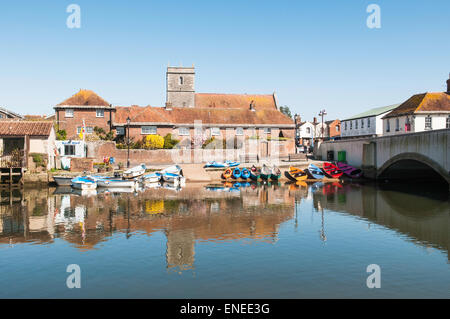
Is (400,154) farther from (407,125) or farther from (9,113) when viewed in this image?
(9,113)

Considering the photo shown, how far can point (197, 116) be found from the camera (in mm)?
72875

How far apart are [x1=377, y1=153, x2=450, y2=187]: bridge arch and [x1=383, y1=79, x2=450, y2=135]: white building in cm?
891

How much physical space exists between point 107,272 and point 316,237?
12.0 metres

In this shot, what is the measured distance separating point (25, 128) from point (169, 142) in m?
21.2

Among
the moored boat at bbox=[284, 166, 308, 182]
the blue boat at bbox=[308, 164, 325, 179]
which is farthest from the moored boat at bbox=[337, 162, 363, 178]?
the moored boat at bbox=[284, 166, 308, 182]

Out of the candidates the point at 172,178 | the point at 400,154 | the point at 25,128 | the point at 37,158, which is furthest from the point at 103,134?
the point at 400,154

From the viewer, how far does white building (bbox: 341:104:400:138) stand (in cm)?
6762

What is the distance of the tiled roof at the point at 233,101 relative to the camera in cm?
8569

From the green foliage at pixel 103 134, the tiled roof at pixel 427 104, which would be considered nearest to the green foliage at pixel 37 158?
the green foliage at pixel 103 134

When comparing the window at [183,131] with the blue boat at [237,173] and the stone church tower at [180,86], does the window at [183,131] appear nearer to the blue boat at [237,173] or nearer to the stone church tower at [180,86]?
the stone church tower at [180,86]

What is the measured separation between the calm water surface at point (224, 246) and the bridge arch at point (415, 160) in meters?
2.44

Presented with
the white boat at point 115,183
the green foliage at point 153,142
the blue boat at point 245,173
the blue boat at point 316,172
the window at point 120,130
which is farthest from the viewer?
the window at point 120,130
